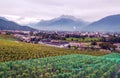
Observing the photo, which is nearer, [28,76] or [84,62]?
[28,76]

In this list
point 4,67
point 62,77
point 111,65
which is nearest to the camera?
point 62,77

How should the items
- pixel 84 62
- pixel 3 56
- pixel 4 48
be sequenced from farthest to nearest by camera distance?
1. pixel 4 48
2. pixel 3 56
3. pixel 84 62

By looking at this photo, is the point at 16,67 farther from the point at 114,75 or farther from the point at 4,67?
the point at 114,75

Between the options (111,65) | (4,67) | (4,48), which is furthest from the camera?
(4,48)

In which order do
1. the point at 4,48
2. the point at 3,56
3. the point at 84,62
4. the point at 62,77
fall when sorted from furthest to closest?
the point at 4,48, the point at 3,56, the point at 84,62, the point at 62,77

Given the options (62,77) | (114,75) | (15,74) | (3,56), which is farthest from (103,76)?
(3,56)

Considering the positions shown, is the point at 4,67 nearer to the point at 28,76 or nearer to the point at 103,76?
the point at 28,76

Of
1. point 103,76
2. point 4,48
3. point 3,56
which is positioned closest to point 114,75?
point 103,76

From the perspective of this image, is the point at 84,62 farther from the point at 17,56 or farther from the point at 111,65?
the point at 17,56

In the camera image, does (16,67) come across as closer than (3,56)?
Yes
